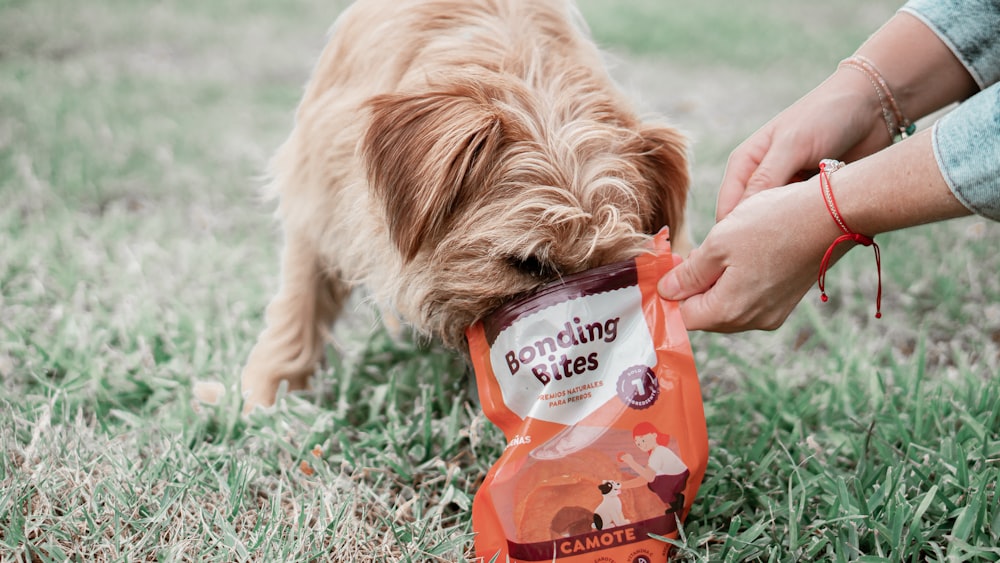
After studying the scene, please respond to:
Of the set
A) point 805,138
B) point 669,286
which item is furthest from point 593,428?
point 805,138

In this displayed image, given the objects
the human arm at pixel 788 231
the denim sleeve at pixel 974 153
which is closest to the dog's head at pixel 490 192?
the human arm at pixel 788 231

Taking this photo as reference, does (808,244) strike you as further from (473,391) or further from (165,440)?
(165,440)

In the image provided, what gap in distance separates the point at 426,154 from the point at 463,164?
108 mm

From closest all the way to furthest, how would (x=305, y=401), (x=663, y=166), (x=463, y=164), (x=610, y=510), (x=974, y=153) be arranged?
(x=974, y=153), (x=610, y=510), (x=463, y=164), (x=663, y=166), (x=305, y=401)

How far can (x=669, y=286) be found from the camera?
1.95 m

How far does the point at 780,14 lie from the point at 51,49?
29.9 feet

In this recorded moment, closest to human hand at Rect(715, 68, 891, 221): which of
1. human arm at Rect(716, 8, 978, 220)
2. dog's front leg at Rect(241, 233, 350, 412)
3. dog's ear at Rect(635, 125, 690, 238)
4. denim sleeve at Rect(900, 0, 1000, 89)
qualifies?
human arm at Rect(716, 8, 978, 220)

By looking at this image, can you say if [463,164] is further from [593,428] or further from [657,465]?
[657,465]

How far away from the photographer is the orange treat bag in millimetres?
1775

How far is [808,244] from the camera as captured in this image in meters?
1.78

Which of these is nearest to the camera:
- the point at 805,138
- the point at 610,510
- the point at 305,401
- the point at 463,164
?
the point at 610,510

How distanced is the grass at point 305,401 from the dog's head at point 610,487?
319mm

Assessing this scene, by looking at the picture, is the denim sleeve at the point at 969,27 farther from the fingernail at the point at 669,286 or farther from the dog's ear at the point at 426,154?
the dog's ear at the point at 426,154

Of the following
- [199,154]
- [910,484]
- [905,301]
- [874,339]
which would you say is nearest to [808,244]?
[910,484]
